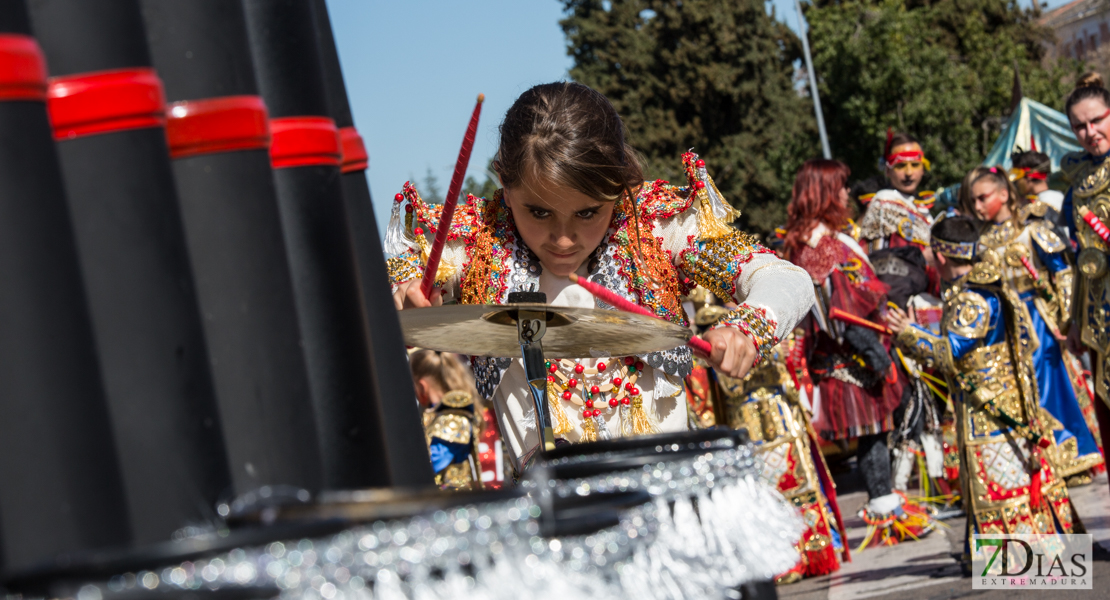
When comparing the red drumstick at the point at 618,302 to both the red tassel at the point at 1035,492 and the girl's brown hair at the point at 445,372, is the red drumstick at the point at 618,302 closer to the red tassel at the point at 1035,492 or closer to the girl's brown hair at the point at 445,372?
the red tassel at the point at 1035,492

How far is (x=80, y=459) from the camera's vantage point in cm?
81

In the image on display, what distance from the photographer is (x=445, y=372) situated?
565 centimetres

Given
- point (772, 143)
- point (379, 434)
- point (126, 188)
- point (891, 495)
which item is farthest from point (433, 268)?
point (772, 143)

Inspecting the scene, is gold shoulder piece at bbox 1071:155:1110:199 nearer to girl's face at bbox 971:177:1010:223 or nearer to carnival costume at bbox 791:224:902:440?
girl's face at bbox 971:177:1010:223

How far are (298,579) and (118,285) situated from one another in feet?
1.00

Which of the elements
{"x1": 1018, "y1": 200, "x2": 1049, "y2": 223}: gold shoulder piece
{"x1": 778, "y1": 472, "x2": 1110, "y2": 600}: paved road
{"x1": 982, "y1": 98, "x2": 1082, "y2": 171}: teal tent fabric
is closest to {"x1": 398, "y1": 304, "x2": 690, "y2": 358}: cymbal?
{"x1": 778, "y1": 472, "x2": 1110, "y2": 600}: paved road

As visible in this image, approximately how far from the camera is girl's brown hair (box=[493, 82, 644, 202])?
88.7 inches

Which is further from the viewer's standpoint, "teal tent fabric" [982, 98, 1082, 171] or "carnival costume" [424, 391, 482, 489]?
"teal tent fabric" [982, 98, 1082, 171]

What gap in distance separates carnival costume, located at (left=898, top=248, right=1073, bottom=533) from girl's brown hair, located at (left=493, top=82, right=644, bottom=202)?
2.78m

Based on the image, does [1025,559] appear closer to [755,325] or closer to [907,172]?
[755,325]

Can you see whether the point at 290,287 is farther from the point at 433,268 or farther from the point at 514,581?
the point at 433,268

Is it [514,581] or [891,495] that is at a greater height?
[514,581]

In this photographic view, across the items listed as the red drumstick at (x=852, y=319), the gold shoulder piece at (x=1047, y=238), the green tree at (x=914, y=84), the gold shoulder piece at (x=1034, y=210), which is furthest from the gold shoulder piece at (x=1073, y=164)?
the green tree at (x=914, y=84)

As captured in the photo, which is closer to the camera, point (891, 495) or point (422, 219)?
point (422, 219)
